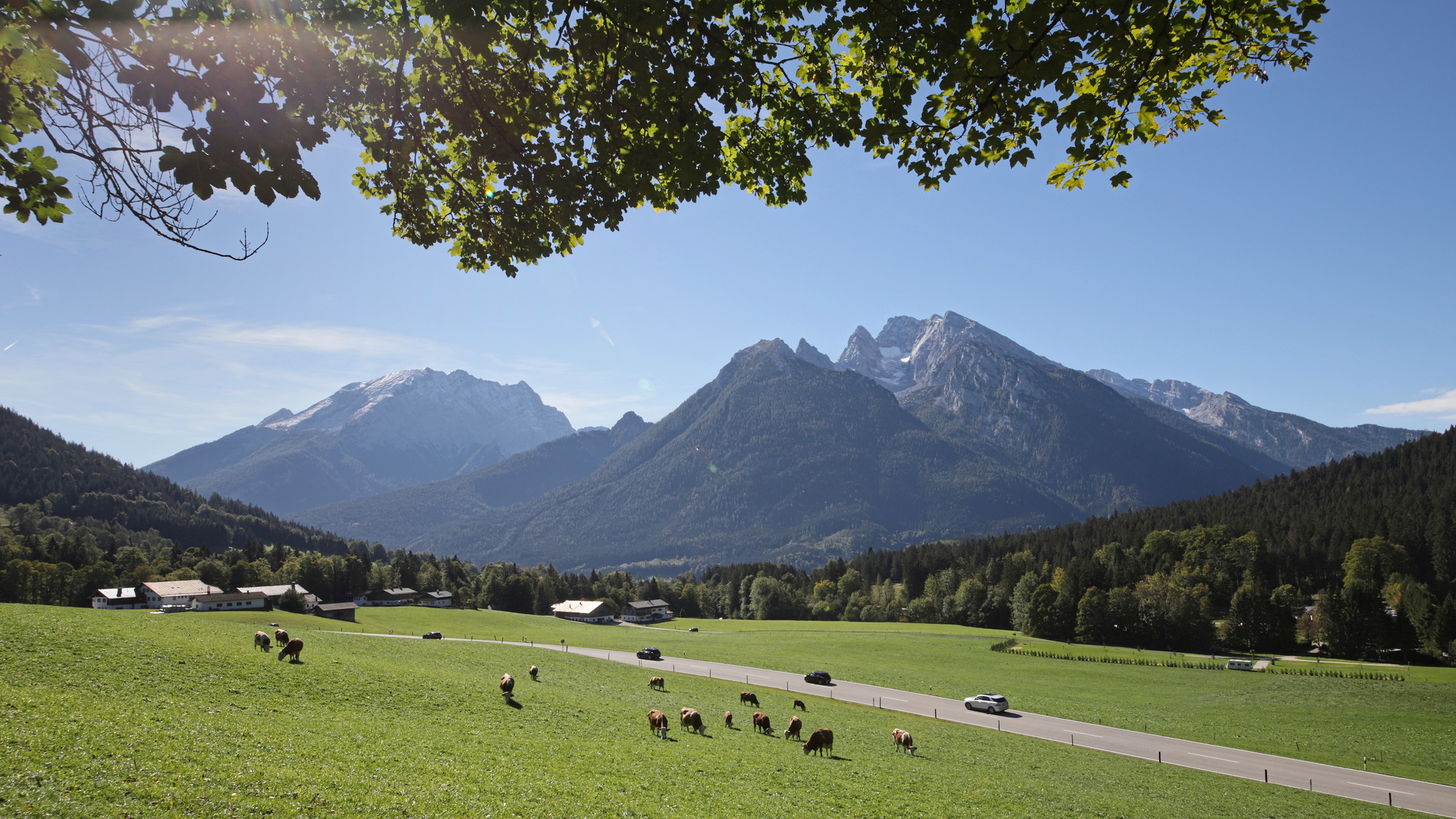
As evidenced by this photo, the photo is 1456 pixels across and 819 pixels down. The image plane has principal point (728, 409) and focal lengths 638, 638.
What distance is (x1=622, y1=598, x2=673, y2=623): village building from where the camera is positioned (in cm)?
12712

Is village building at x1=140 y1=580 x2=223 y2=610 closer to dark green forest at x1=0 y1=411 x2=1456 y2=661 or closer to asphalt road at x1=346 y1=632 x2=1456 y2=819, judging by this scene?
dark green forest at x1=0 y1=411 x2=1456 y2=661

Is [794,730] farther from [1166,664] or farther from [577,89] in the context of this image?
[1166,664]

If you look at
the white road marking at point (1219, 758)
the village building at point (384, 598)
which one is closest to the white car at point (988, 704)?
the white road marking at point (1219, 758)

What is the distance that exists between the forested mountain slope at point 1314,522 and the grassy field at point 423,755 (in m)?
100

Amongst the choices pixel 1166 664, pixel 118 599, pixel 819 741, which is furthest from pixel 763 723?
pixel 118 599

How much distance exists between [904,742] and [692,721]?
9.34m

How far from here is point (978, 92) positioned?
6.03 m

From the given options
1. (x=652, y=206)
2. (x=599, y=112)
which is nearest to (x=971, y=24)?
(x=599, y=112)

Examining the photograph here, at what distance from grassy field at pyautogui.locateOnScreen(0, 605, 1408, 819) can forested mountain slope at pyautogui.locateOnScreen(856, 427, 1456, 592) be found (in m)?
100

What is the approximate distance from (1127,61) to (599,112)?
5089mm

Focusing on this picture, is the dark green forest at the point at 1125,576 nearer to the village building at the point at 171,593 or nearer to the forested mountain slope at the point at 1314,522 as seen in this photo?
the forested mountain slope at the point at 1314,522

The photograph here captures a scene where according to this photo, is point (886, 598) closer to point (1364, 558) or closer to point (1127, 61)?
point (1364, 558)

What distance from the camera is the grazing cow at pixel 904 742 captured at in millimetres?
27594

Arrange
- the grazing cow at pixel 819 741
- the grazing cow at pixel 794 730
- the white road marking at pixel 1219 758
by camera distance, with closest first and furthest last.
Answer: the grazing cow at pixel 819 741 → the grazing cow at pixel 794 730 → the white road marking at pixel 1219 758
